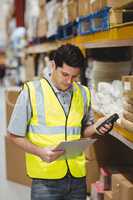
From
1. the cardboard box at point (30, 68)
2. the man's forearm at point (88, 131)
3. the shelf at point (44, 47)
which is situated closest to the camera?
the man's forearm at point (88, 131)

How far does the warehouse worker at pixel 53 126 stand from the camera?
232 cm

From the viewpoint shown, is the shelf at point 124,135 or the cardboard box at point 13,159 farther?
the cardboard box at point 13,159

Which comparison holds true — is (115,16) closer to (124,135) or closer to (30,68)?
(124,135)

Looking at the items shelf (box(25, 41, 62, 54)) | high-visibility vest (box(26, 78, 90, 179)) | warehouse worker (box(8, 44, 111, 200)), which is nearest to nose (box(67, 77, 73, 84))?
warehouse worker (box(8, 44, 111, 200))

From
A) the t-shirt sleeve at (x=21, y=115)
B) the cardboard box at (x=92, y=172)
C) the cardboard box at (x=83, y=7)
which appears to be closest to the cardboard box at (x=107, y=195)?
the cardboard box at (x=92, y=172)

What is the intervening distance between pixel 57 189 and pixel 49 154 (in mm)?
278

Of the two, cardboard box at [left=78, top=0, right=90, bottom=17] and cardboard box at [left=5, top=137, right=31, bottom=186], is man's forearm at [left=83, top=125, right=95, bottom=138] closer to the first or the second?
cardboard box at [left=78, top=0, right=90, bottom=17]

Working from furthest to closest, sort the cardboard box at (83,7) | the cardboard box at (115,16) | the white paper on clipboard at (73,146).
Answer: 1. the cardboard box at (83,7)
2. the cardboard box at (115,16)
3. the white paper on clipboard at (73,146)

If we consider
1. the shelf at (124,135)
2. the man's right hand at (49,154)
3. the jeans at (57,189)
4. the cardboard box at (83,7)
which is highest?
the cardboard box at (83,7)

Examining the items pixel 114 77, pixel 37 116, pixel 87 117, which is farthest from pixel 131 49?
pixel 37 116

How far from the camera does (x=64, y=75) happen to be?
232 cm

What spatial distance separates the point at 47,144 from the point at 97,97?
1215 millimetres

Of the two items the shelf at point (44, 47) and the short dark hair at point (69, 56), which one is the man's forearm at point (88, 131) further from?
the shelf at point (44, 47)

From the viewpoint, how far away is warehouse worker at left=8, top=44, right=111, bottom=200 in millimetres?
2316
